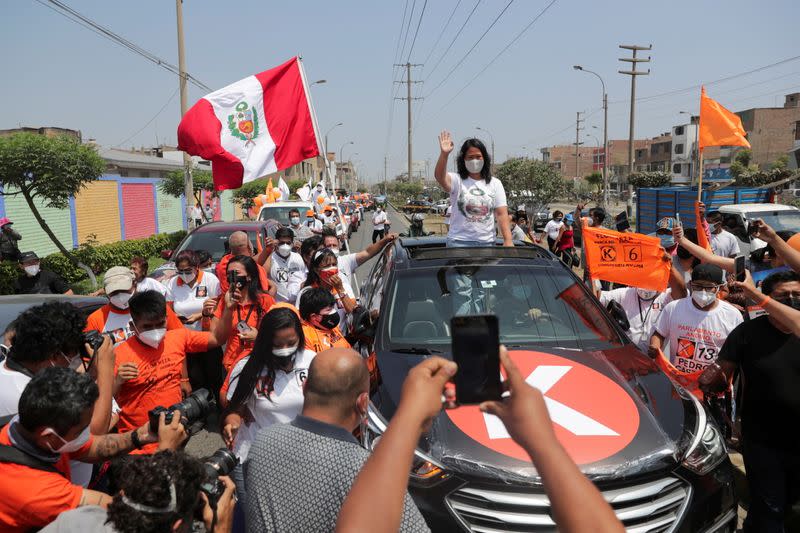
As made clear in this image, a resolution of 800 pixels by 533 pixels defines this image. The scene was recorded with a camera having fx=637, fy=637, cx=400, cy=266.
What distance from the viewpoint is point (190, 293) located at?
20.6ft

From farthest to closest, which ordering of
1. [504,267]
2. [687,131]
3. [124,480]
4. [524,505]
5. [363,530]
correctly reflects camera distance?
[687,131], [504,267], [524,505], [124,480], [363,530]

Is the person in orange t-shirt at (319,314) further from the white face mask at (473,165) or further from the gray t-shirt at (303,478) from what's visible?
the white face mask at (473,165)

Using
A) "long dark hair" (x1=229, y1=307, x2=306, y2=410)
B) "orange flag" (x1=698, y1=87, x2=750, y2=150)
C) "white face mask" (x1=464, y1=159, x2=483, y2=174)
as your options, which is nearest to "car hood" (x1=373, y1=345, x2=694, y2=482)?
"long dark hair" (x1=229, y1=307, x2=306, y2=410)

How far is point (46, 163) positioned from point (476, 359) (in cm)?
1266

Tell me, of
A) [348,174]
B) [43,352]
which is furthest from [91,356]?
[348,174]

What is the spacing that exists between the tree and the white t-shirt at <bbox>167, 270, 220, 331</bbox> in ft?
23.6

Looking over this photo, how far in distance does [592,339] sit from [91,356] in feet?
9.83

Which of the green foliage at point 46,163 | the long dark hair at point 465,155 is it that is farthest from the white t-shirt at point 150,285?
the green foliage at point 46,163

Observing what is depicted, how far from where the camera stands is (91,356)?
3.37 m

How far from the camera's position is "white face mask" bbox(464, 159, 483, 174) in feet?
19.5

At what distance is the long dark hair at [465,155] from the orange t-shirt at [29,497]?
14.7 ft

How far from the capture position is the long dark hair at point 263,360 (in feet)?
10.9

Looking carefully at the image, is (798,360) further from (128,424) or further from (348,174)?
(348,174)

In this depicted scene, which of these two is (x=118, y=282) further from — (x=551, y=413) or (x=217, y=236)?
(x=217, y=236)
